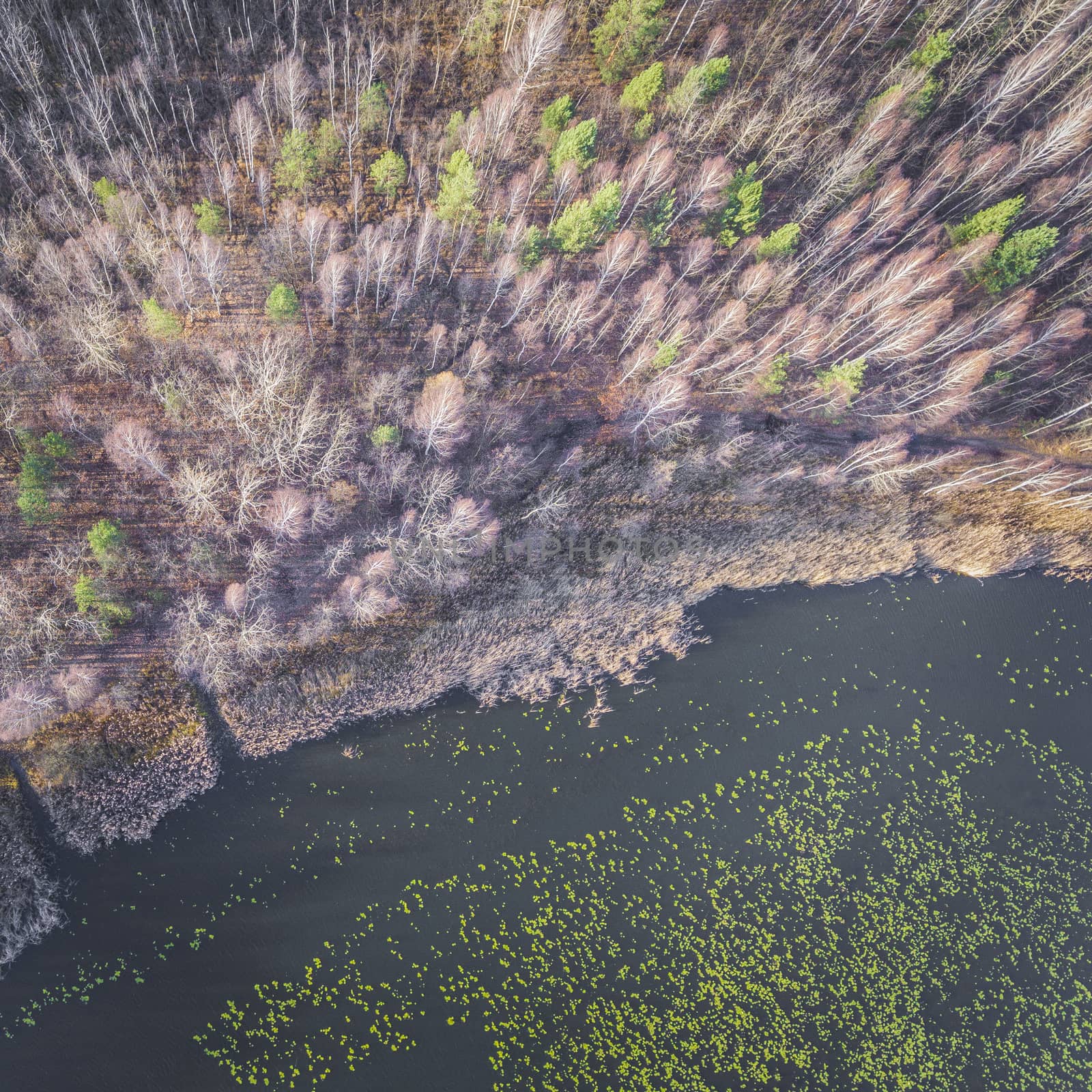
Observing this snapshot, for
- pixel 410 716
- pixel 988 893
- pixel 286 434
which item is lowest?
pixel 988 893

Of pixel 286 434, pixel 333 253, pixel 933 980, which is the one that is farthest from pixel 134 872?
pixel 933 980

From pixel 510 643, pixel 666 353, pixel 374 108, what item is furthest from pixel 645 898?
pixel 374 108

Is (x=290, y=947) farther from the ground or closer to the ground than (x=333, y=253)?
closer to the ground

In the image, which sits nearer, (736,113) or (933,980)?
(933,980)

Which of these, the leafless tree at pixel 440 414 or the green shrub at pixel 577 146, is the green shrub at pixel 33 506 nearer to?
the leafless tree at pixel 440 414

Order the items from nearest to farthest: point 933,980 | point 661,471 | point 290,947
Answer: point 290,947
point 933,980
point 661,471

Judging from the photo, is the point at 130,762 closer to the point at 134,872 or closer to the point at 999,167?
the point at 134,872

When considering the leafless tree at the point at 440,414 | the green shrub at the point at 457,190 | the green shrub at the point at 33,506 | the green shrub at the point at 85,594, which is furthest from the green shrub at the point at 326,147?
the green shrub at the point at 85,594
